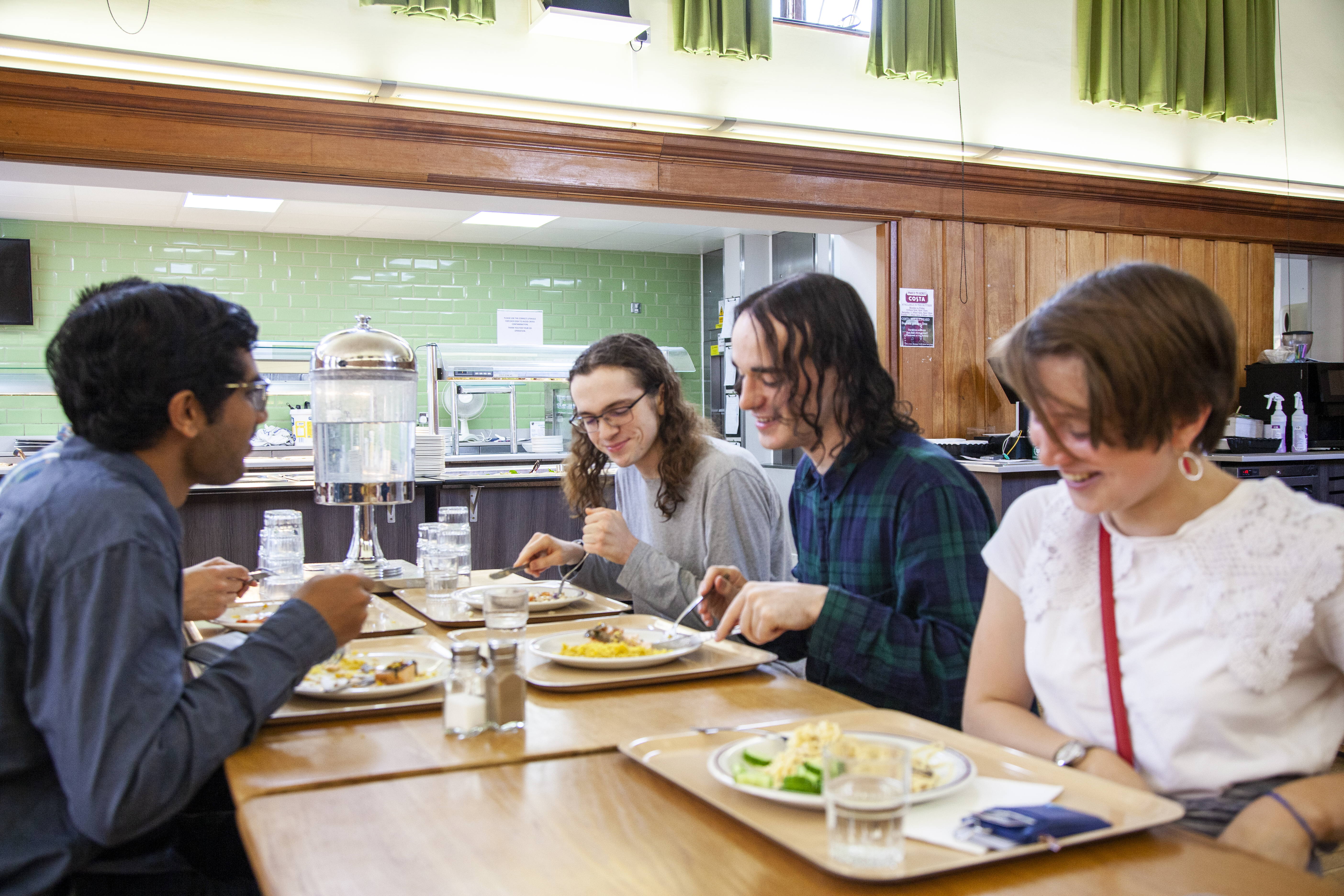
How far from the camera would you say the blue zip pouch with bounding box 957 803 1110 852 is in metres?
0.99

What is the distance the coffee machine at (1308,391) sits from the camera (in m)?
6.41

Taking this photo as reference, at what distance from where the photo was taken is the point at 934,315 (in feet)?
20.0

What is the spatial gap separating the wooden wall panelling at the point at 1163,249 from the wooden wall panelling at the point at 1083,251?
0.32m

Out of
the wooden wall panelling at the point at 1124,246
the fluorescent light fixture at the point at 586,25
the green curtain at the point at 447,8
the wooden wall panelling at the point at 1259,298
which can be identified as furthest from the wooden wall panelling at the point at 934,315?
the green curtain at the point at 447,8

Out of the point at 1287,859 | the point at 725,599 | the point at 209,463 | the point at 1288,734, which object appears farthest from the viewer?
the point at 725,599

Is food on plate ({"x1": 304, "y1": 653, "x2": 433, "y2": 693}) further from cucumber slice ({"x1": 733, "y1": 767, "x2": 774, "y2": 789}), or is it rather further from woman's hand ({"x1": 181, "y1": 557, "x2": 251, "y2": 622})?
cucumber slice ({"x1": 733, "y1": 767, "x2": 774, "y2": 789})

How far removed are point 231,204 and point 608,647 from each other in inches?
260

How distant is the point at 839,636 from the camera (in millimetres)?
1682

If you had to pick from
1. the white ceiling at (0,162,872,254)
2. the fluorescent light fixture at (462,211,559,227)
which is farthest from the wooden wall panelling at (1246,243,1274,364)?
the fluorescent light fixture at (462,211,559,227)

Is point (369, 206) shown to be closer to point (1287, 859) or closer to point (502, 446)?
point (502, 446)

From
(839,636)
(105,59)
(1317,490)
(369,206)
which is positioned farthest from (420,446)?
(1317,490)

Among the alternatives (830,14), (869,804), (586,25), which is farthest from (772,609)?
(830,14)

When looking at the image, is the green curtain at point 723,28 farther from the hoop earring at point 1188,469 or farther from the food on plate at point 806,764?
the food on plate at point 806,764

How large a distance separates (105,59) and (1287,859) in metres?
4.88
